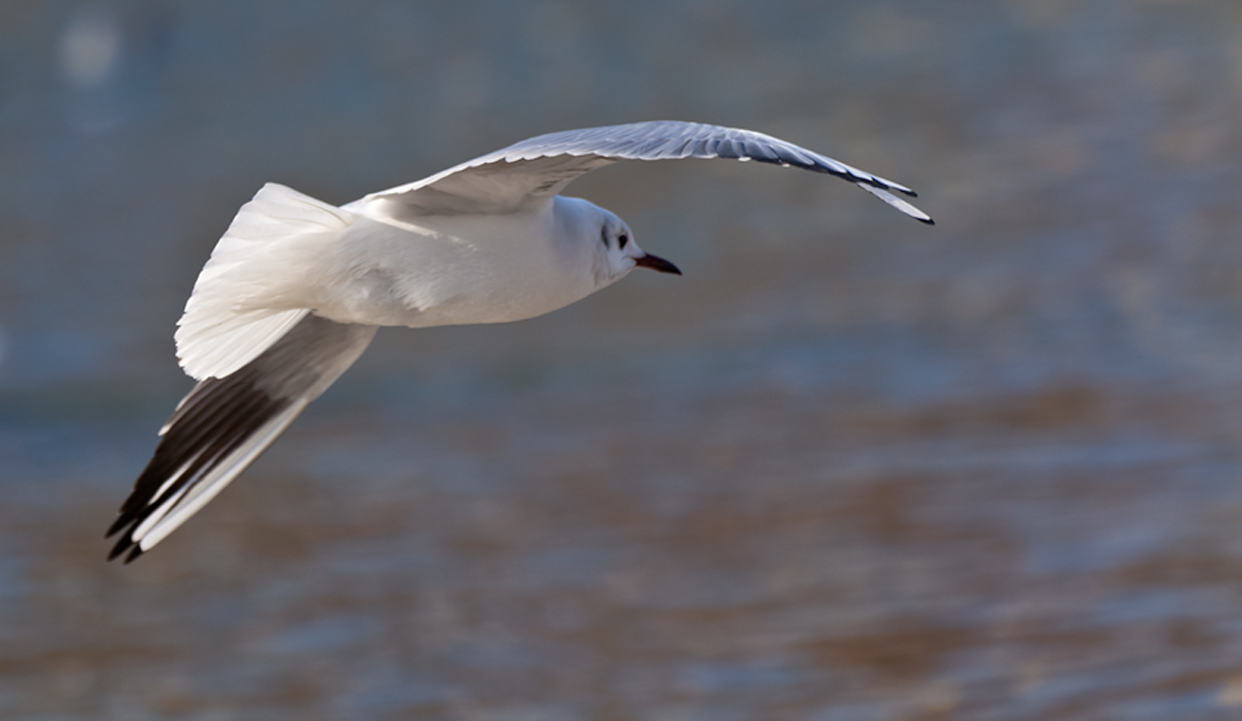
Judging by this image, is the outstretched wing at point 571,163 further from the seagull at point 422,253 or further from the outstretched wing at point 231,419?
the outstretched wing at point 231,419

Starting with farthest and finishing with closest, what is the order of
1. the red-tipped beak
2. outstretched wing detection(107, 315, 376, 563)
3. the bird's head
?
1. outstretched wing detection(107, 315, 376, 563)
2. the red-tipped beak
3. the bird's head

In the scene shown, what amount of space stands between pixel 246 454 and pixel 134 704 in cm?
396

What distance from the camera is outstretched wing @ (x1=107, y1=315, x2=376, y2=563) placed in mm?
2723

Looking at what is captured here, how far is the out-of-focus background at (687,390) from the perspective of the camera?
640 cm

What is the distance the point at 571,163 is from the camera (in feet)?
6.89

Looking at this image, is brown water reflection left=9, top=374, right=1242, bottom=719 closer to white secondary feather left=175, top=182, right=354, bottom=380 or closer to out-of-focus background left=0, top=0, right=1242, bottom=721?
out-of-focus background left=0, top=0, right=1242, bottom=721

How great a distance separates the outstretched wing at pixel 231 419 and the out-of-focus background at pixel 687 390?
3.48 metres

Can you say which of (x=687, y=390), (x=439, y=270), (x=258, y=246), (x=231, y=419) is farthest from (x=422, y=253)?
(x=687, y=390)

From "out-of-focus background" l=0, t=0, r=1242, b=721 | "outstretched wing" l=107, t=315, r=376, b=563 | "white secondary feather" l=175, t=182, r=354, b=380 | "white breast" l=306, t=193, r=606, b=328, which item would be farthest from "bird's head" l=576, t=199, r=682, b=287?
"out-of-focus background" l=0, t=0, r=1242, b=721

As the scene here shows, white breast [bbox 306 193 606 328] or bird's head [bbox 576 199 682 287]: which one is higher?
bird's head [bbox 576 199 682 287]

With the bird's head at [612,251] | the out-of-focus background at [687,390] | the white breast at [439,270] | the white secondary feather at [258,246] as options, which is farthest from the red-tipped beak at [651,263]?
the out-of-focus background at [687,390]

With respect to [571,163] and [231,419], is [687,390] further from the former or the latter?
[571,163]

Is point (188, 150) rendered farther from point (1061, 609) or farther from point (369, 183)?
point (1061, 609)

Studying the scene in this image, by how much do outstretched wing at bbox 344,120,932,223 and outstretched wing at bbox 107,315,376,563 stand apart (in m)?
0.48
